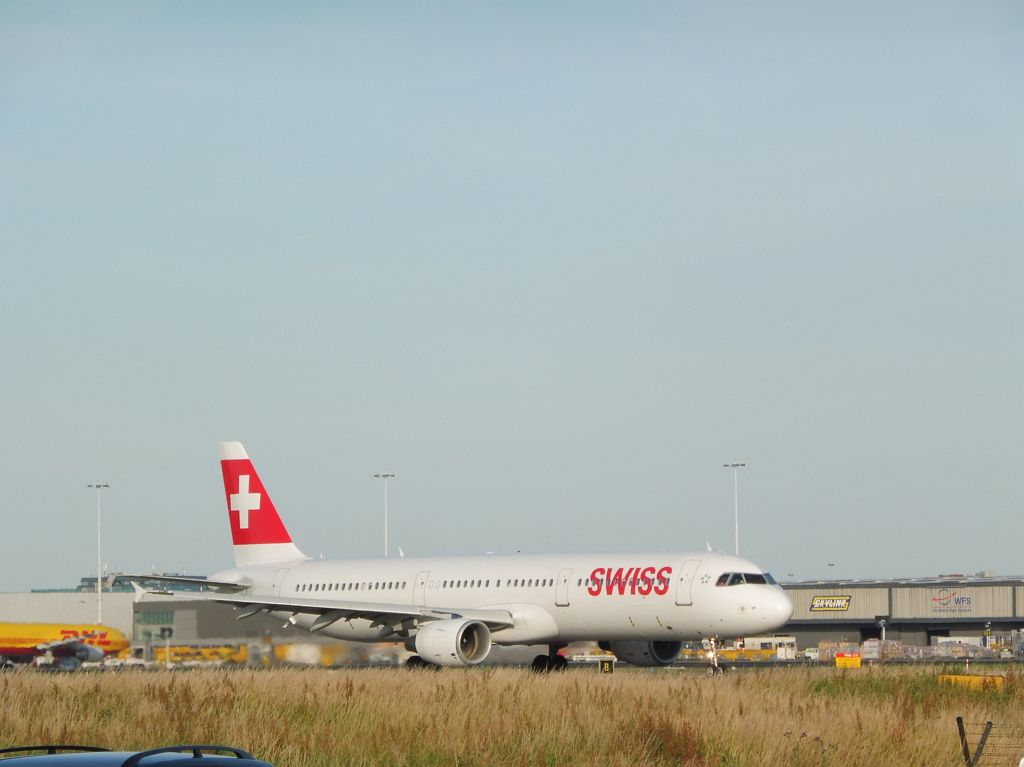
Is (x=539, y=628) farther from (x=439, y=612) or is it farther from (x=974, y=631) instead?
(x=974, y=631)

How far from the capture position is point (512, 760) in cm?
1630

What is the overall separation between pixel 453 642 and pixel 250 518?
13.8m

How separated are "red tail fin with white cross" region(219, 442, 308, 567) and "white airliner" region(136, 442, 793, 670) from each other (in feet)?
6.98

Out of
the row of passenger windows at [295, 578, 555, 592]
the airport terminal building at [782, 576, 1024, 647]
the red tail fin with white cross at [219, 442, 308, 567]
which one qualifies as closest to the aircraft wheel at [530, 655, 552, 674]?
the row of passenger windows at [295, 578, 555, 592]

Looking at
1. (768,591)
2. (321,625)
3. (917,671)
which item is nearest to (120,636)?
(321,625)

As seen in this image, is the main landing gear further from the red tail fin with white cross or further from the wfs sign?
the wfs sign

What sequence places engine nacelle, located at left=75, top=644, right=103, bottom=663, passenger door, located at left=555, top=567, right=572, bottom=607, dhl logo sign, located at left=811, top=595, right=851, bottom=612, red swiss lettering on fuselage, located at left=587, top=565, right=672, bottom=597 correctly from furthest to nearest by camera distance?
dhl logo sign, located at left=811, top=595, right=851, bottom=612 < engine nacelle, located at left=75, top=644, right=103, bottom=663 < passenger door, located at left=555, top=567, right=572, bottom=607 < red swiss lettering on fuselage, located at left=587, top=565, right=672, bottom=597

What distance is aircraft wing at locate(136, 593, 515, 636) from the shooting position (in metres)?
40.9

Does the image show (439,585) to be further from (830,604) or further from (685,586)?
(830,604)

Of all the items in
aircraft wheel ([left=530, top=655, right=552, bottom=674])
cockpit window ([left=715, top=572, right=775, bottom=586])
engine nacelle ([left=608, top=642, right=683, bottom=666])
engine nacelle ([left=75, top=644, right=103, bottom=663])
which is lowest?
engine nacelle ([left=75, top=644, right=103, bottom=663])

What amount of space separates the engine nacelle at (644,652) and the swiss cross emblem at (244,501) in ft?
46.3

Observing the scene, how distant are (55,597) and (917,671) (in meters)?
56.2

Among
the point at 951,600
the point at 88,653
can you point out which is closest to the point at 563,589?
the point at 88,653

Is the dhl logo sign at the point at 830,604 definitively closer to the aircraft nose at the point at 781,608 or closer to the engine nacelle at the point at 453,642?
the aircraft nose at the point at 781,608
